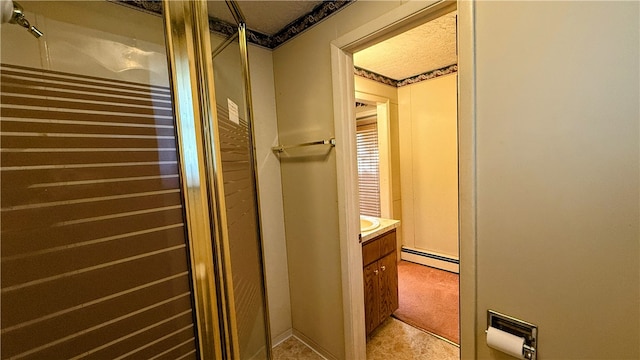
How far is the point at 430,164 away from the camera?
2811 mm

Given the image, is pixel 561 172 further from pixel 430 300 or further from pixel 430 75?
pixel 430 75

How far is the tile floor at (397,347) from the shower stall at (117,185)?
992 millimetres

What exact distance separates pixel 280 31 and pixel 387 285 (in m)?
2.06

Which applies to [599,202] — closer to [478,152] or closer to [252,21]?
[478,152]

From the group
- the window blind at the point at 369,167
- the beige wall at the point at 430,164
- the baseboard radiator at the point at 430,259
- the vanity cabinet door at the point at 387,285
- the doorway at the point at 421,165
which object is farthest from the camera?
the window blind at the point at 369,167

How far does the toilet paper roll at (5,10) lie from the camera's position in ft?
1.80

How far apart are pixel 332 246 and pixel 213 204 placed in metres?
0.96

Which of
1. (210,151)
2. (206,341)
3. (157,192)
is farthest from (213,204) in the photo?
(206,341)

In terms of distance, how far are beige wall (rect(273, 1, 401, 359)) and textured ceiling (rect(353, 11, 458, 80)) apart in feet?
2.21

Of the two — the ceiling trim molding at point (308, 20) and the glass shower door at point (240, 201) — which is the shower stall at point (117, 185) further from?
the ceiling trim molding at point (308, 20)

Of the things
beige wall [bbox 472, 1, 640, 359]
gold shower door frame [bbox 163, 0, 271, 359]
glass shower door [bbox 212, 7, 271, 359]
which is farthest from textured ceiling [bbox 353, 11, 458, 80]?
gold shower door frame [bbox 163, 0, 271, 359]

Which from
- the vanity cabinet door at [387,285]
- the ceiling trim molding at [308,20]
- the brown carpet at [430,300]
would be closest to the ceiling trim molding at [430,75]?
the ceiling trim molding at [308,20]

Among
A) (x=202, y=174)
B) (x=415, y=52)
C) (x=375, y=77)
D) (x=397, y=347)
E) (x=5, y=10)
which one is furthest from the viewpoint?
(x=375, y=77)

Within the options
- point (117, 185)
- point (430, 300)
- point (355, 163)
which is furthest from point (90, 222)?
point (430, 300)
